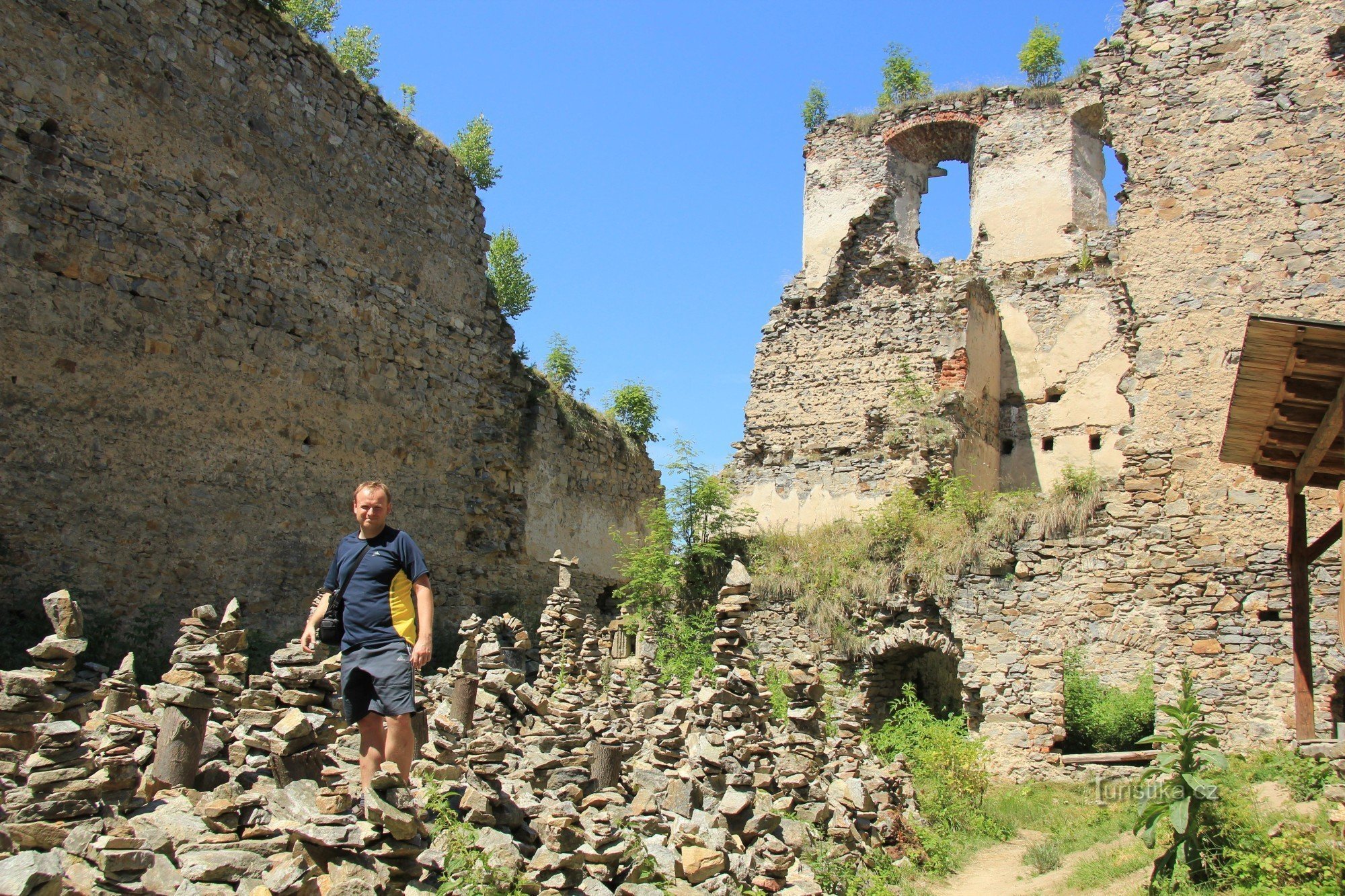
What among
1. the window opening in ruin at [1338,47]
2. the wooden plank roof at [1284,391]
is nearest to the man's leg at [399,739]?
the wooden plank roof at [1284,391]

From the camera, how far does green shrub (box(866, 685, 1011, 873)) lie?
352 inches

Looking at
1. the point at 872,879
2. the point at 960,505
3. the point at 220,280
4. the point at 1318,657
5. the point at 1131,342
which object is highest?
the point at 1131,342

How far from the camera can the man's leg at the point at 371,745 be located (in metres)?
4.92

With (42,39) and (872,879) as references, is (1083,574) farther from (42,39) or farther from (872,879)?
(42,39)

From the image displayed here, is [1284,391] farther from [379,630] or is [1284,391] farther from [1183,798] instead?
[379,630]

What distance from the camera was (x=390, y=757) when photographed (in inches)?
193

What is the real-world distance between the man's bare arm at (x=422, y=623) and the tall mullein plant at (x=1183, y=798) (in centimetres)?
486

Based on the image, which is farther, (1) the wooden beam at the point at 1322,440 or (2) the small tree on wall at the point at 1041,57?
(2) the small tree on wall at the point at 1041,57

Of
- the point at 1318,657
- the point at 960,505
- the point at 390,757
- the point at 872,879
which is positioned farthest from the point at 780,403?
the point at 390,757

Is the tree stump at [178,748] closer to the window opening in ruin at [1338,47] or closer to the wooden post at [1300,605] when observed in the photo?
the wooden post at [1300,605]

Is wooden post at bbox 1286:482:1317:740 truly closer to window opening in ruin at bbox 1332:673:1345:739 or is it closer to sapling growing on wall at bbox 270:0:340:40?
window opening in ruin at bbox 1332:673:1345:739

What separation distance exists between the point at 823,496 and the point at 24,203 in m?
12.3

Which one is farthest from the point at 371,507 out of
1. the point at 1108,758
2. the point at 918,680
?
the point at 918,680

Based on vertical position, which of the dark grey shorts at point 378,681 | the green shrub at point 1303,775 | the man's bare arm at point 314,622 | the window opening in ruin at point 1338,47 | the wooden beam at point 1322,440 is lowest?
the green shrub at point 1303,775
